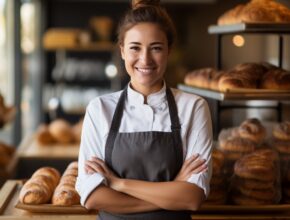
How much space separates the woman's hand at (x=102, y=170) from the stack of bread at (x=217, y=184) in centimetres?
66

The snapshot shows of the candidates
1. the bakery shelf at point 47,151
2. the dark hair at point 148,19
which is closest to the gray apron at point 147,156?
the dark hair at point 148,19

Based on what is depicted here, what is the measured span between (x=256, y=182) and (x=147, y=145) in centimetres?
75

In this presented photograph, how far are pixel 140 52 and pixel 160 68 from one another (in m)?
0.08

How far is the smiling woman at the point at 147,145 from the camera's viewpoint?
1873 millimetres

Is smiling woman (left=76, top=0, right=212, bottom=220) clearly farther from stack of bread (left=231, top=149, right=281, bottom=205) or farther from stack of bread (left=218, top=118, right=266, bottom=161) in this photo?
stack of bread (left=218, top=118, right=266, bottom=161)

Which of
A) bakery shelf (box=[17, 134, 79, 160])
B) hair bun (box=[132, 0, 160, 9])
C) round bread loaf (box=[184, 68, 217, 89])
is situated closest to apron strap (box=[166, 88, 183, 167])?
hair bun (box=[132, 0, 160, 9])

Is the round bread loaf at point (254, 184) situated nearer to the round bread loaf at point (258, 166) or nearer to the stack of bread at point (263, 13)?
the round bread loaf at point (258, 166)

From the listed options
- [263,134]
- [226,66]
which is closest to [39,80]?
[226,66]

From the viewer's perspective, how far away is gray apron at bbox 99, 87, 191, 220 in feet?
6.20

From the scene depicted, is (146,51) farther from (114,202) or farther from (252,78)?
(252,78)

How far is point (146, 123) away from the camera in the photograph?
1930 mm

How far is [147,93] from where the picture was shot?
1.98 meters

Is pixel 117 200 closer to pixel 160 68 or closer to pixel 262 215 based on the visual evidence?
pixel 160 68

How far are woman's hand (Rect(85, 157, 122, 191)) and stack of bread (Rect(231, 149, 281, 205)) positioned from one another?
742mm
